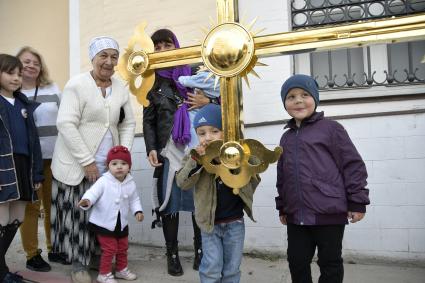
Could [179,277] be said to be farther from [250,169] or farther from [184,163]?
[250,169]

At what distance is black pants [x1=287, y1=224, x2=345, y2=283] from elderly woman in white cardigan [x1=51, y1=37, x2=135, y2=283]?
1.45 m

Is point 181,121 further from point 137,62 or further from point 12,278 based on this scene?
point 12,278

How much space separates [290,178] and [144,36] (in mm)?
1072

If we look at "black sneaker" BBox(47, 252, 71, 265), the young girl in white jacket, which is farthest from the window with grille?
"black sneaker" BBox(47, 252, 71, 265)

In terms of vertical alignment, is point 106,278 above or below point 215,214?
below

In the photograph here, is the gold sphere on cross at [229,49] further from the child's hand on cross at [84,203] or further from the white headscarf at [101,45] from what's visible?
the child's hand on cross at [84,203]

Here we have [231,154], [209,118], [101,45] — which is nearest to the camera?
[231,154]

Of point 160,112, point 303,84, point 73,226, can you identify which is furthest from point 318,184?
point 73,226

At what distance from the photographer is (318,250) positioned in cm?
221

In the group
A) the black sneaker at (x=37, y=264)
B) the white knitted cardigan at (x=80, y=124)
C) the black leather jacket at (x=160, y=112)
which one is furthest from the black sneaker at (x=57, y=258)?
the black leather jacket at (x=160, y=112)

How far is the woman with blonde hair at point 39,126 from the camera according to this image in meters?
3.22

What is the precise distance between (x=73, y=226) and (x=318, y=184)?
1.81 meters

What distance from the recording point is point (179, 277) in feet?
10.1

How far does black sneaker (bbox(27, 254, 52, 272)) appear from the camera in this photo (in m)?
3.19
